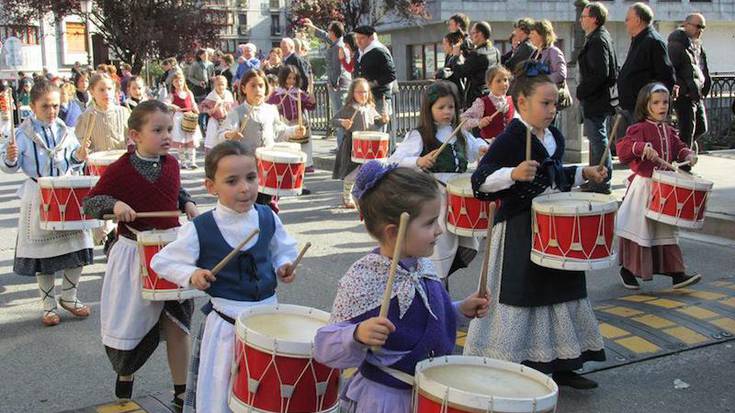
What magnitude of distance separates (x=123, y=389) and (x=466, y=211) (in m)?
2.33

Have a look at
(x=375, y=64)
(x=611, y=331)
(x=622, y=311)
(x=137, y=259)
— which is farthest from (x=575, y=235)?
(x=375, y=64)

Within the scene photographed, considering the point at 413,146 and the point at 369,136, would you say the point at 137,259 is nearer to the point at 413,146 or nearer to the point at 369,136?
the point at 413,146

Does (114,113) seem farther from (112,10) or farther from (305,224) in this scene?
(112,10)

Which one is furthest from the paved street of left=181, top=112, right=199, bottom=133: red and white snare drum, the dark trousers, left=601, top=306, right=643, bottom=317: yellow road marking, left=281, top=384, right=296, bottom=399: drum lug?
the dark trousers

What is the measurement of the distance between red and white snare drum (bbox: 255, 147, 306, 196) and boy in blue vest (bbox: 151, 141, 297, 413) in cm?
327

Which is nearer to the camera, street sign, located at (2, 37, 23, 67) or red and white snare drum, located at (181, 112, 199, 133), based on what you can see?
red and white snare drum, located at (181, 112, 199, 133)

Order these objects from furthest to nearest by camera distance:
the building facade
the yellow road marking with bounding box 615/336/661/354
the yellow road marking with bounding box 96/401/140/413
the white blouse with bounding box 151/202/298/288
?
the building facade < the yellow road marking with bounding box 615/336/661/354 < the yellow road marking with bounding box 96/401/140/413 < the white blouse with bounding box 151/202/298/288

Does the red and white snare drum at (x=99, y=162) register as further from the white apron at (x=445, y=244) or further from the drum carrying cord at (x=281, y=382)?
the drum carrying cord at (x=281, y=382)

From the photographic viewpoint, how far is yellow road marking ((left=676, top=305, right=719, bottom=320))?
6220 millimetres

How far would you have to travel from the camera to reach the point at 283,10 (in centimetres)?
8519

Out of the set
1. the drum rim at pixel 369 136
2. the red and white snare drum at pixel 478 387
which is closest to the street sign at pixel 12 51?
the drum rim at pixel 369 136

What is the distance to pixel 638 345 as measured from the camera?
5645mm

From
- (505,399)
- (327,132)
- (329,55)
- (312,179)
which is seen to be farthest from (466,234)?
(327,132)

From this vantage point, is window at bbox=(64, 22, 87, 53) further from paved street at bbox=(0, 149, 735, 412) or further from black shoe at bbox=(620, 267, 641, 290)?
black shoe at bbox=(620, 267, 641, 290)
